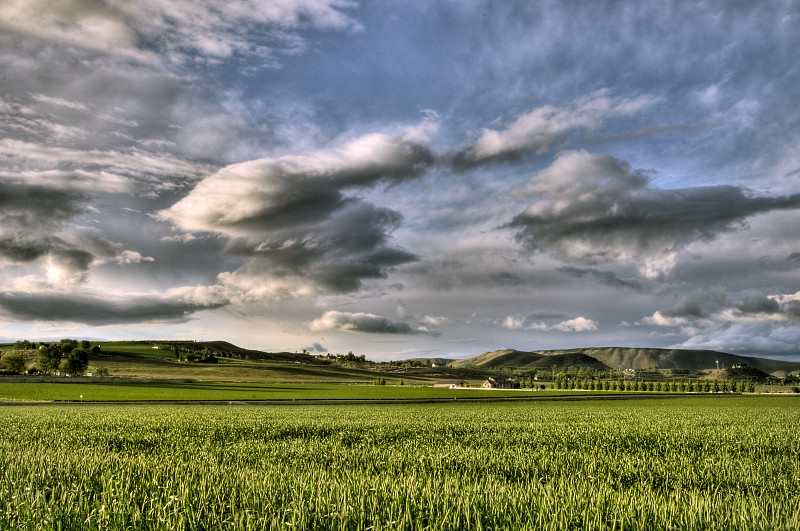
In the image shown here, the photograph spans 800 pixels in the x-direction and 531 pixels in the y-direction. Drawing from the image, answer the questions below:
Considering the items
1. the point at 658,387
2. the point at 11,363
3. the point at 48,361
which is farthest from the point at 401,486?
the point at 11,363

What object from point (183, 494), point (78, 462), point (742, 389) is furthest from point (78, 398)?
point (742, 389)

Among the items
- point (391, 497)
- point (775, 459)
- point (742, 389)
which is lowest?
point (742, 389)

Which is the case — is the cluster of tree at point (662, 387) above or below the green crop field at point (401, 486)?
below

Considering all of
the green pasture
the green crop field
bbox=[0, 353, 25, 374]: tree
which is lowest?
bbox=[0, 353, 25, 374]: tree

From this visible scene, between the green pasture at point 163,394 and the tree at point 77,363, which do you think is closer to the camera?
the green pasture at point 163,394

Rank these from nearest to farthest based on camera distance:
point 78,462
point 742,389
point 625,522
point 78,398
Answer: point 625,522 < point 78,462 < point 78,398 < point 742,389

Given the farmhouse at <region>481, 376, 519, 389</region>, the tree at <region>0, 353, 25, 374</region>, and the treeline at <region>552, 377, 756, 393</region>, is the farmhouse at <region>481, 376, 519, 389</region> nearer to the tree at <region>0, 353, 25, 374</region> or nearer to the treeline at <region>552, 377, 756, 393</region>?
the treeline at <region>552, 377, 756, 393</region>

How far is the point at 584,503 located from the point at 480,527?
198 cm

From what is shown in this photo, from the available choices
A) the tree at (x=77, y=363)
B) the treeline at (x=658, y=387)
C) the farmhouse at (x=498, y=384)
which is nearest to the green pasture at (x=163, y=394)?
the tree at (x=77, y=363)

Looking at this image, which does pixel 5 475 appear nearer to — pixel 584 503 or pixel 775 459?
pixel 584 503

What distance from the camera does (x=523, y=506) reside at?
21.9 feet

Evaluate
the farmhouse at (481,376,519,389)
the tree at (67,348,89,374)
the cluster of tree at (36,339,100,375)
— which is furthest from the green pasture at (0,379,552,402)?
the farmhouse at (481,376,519,389)

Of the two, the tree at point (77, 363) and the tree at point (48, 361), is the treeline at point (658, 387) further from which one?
the tree at point (48, 361)

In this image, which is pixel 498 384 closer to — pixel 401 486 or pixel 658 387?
pixel 658 387
